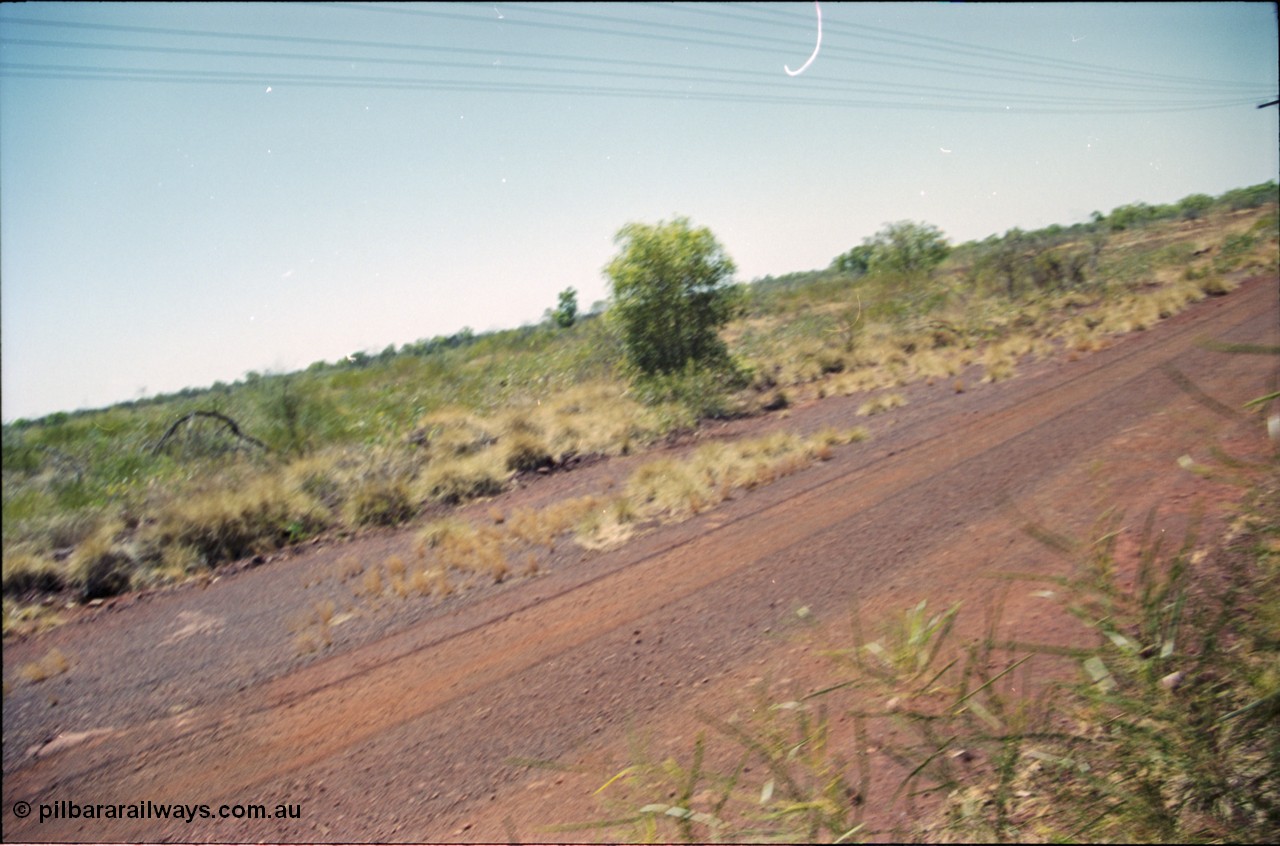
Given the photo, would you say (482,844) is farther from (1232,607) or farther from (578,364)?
(578,364)

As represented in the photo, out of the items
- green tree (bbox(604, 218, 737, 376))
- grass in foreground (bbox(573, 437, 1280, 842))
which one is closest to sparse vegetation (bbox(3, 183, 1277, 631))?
green tree (bbox(604, 218, 737, 376))

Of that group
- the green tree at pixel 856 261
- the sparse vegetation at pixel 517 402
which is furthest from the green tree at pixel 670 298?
the green tree at pixel 856 261

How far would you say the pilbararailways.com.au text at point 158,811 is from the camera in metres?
3.89

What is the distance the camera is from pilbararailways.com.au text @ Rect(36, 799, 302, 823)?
3895 millimetres

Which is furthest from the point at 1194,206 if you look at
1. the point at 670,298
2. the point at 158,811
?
the point at 158,811

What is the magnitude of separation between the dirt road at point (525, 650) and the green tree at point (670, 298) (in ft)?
29.3

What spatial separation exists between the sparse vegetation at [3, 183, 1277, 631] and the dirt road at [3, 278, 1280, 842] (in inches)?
74.1

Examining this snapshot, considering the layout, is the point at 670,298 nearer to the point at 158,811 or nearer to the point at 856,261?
the point at 158,811

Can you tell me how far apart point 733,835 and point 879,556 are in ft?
11.8

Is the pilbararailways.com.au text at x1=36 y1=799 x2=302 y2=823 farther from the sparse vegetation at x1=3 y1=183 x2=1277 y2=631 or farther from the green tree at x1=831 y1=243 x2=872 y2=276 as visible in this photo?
the green tree at x1=831 y1=243 x2=872 y2=276

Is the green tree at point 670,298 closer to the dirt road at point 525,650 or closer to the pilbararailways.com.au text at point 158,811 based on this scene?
the dirt road at point 525,650

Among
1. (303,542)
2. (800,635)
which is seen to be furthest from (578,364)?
(800,635)

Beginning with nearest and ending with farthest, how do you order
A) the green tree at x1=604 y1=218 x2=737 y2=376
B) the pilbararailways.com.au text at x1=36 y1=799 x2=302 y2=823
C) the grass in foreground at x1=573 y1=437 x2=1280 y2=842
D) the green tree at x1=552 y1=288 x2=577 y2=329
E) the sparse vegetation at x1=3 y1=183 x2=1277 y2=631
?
the grass in foreground at x1=573 y1=437 x2=1280 y2=842, the pilbararailways.com.au text at x1=36 y1=799 x2=302 y2=823, the sparse vegetation at x1=3 y1=183 x2=1277 y2=631, the green tree at x1=604 y1=218 x2=737 y2=376, the green tree at x1=552 y1=288 x2=577 y2=329

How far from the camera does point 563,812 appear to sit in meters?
3.13
